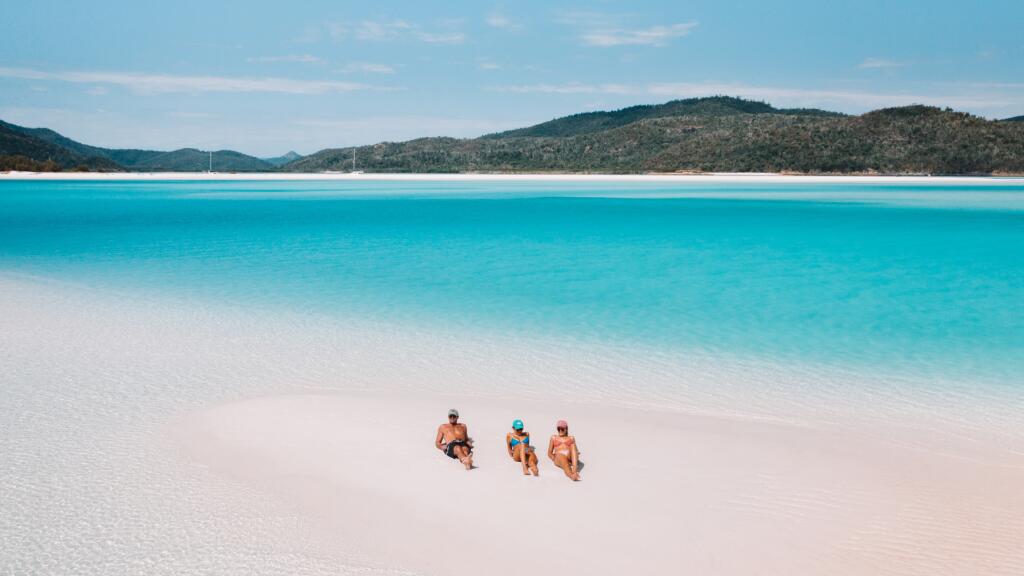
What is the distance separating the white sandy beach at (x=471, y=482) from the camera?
504cm

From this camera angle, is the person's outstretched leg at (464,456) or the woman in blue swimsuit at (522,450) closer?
the woman in blue swimsuit at (522,450)

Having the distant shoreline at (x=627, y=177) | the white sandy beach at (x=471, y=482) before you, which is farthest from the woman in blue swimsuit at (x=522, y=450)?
the distant shoreline at (x=627, y=177)

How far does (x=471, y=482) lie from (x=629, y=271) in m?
15.5

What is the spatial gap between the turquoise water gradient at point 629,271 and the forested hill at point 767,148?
6013 cm

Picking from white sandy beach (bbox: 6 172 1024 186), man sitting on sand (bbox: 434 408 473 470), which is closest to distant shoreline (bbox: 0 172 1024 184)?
white sandy beach (bbox: 6 172 1024 186)

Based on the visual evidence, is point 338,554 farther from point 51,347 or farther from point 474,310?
point 474,310

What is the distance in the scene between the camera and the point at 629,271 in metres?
21.2

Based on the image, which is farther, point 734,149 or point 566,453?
point 734,149

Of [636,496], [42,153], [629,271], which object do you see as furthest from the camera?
[42,153]

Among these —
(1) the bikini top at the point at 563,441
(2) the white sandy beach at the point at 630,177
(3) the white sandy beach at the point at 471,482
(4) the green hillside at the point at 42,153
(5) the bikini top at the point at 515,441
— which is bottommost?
(3) the white sandy beach at the point at 471,482

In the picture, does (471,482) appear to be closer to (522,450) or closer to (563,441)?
(522,450)

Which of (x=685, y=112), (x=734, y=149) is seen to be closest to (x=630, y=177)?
(x=734, y=149)

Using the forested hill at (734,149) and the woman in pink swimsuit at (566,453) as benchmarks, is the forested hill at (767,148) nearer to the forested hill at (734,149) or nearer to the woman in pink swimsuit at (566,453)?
the forested hill at (734,149)

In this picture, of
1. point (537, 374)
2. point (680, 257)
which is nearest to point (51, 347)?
point (537, 374)
